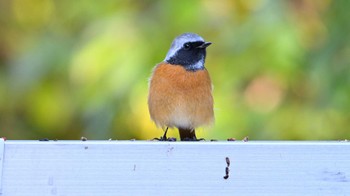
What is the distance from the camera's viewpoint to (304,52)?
4.97 meters

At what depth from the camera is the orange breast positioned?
4148 mm

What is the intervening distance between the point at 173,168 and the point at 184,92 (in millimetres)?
1776

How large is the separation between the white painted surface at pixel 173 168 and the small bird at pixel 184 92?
1.68 m

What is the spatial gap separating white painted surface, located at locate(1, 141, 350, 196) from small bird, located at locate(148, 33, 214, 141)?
1.68 m

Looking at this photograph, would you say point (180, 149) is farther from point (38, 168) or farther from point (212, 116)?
point (212, 116)

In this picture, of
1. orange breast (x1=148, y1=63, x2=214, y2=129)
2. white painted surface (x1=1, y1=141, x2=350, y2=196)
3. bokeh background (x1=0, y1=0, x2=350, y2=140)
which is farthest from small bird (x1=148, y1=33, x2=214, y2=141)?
white painted surface (x1=1, y1=141, x2=350, y2=196)

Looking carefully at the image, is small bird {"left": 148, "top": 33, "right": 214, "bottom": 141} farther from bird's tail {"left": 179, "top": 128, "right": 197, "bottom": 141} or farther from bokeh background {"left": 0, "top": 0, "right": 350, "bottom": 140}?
bokeh background {"left": 0, "top": 0, "right": 350, "bottom": 140}

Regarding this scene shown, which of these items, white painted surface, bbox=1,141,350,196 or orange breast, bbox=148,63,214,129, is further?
orange breast, bbox=148,63,214,129

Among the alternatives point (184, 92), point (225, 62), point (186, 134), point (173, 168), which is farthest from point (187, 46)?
point (173, 168)

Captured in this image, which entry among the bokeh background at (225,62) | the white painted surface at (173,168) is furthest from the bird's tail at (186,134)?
the white painted surface at (173,168)

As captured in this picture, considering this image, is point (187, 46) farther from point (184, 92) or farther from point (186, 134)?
point (186, 134)

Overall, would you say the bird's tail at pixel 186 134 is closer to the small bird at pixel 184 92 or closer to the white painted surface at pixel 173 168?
the small bird at pixel 184 92

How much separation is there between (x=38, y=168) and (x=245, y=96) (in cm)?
276

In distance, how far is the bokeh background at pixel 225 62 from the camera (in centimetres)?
472
